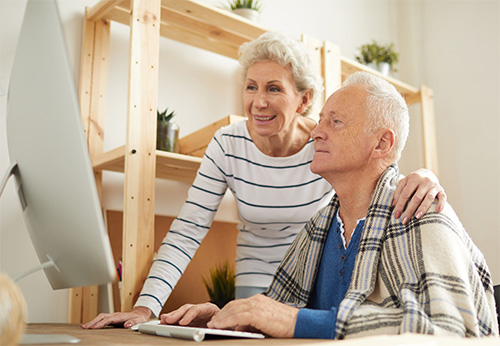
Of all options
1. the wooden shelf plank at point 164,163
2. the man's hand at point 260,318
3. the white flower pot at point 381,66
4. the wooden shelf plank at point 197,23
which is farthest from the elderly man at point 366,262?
the white flower pot at point 381,66

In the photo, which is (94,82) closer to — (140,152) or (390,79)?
(140,152)

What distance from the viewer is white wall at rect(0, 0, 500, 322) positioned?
183cm

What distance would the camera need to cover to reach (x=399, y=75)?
10.6 feet

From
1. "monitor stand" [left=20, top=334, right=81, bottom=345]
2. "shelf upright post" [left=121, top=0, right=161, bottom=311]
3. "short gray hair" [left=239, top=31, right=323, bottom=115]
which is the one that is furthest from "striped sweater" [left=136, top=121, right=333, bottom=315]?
"monitor stand" [left=20, top=334, right=81, bottom=345]

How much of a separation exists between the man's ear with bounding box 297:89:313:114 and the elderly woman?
14 millimetres

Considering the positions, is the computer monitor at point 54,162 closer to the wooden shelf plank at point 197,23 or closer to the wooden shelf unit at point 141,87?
the wooden shelf unit at point 141,87

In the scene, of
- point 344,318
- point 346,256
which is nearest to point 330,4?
point 346,256

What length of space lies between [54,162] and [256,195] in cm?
104

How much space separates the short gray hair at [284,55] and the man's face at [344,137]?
386 millimetres

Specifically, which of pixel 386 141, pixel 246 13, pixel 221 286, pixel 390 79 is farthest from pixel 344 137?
pixel 390 79

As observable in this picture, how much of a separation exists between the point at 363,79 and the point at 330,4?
188cm

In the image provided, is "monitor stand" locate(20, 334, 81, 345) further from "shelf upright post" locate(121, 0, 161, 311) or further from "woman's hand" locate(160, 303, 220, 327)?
"shelf upright post" locate(121, 0, 161, 311)

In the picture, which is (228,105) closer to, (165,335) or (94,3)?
(94,3)

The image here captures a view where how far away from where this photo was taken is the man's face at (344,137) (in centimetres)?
124
